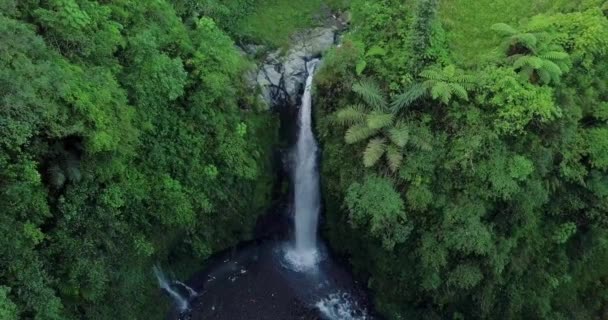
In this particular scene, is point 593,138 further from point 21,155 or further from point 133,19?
point 21,155

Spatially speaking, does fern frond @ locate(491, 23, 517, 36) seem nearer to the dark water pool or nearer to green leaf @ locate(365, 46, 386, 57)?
green leaf @ locate(365, 46, 386, 57)

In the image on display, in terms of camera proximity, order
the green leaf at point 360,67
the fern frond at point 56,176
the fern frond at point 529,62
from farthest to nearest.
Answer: the green leaf at point 360,67 < the fern frond at point 529,62 < the fern frond at point 56,176

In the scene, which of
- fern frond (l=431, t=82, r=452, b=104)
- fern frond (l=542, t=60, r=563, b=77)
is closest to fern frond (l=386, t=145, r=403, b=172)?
fern frond (l=431, t=82, r=452, b=104)

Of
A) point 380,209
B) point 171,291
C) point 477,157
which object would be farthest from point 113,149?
point 477,157

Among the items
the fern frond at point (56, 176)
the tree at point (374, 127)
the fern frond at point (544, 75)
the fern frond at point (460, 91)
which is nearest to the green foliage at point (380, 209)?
the tree at point (374, 127)

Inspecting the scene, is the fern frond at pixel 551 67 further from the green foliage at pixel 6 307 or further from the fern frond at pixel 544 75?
the green foliage at pixel 6 307
